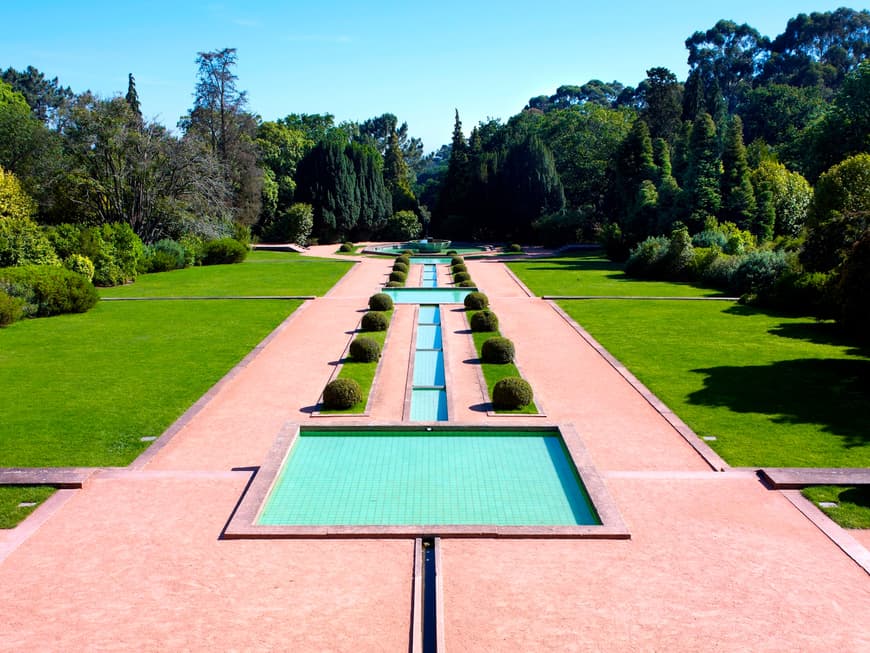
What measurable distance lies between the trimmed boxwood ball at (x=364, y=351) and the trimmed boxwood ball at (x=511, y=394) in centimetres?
438

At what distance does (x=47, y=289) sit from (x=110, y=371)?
9457mm

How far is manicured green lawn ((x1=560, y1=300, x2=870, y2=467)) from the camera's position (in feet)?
36.0

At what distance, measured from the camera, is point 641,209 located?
4053 cm

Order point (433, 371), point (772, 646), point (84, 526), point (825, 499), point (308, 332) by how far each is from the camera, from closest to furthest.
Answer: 1. point (772, 646)
2. point (84, 526)
3. point (825, 499)
4. point (433, 371)
5. point (308, 332)

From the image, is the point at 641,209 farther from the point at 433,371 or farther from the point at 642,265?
the point at 433,371

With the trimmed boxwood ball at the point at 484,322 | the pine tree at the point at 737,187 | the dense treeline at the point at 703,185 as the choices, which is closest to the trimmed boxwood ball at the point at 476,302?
the trimmed boxwood ball at the point at 484,322

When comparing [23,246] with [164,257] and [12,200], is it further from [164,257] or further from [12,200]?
[164,257]

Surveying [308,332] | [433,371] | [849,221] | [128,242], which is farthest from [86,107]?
[849,221]

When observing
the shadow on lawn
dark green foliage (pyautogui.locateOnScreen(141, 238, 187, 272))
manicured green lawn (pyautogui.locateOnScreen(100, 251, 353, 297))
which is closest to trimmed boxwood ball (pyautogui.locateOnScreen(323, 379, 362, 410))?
the shadow on lawn

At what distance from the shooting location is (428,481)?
9531 millimetres

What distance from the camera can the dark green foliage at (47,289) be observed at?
2267 centimetres

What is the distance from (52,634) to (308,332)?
14.2 meters

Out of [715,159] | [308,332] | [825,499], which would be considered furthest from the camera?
[715,159]

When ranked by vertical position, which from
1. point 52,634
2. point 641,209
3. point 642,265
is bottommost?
point 52,634
